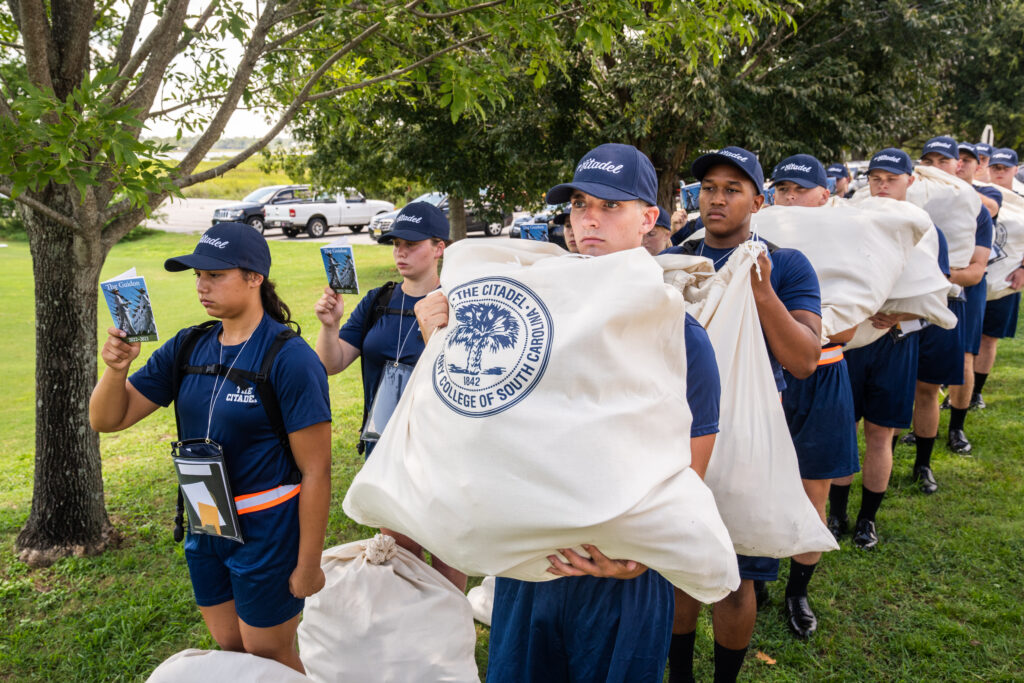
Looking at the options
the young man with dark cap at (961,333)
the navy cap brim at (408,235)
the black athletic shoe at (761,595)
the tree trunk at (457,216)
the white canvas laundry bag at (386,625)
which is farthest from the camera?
the tree trunk at (457,216)

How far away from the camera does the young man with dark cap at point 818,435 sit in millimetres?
3557

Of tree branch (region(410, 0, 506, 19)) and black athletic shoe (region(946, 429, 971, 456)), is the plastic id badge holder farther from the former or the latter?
black athletic shoe (region(946, 429, 971, 456))

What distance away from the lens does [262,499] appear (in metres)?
2.67

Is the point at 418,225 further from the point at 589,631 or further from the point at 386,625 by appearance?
the point at 589,631

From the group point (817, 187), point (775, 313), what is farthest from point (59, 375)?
A: point (817, 187)

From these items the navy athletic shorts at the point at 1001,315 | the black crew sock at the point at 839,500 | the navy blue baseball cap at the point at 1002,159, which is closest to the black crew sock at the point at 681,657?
A: the black crew sock at the point at 839,500

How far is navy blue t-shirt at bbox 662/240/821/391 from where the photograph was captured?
2.78 m

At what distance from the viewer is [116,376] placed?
2703 mm

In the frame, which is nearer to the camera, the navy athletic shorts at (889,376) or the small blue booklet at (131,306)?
the small blue booklet at (131,306)

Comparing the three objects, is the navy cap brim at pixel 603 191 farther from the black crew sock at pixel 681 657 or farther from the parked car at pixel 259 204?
the parked car at pixel 259 204

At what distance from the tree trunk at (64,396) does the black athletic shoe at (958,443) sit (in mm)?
5935

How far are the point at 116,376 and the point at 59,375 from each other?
1892 millimetres

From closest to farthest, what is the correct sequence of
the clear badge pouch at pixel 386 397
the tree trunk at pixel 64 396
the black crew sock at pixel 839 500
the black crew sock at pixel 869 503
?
the clear badge pouch at pixel 386 397 → the tree trunk at pixel 64 396 → the black crew sock at pixel 869 503 → the black crew sock at pixel 839 500

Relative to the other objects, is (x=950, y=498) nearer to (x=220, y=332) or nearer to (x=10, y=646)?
(x=220, y=332)
